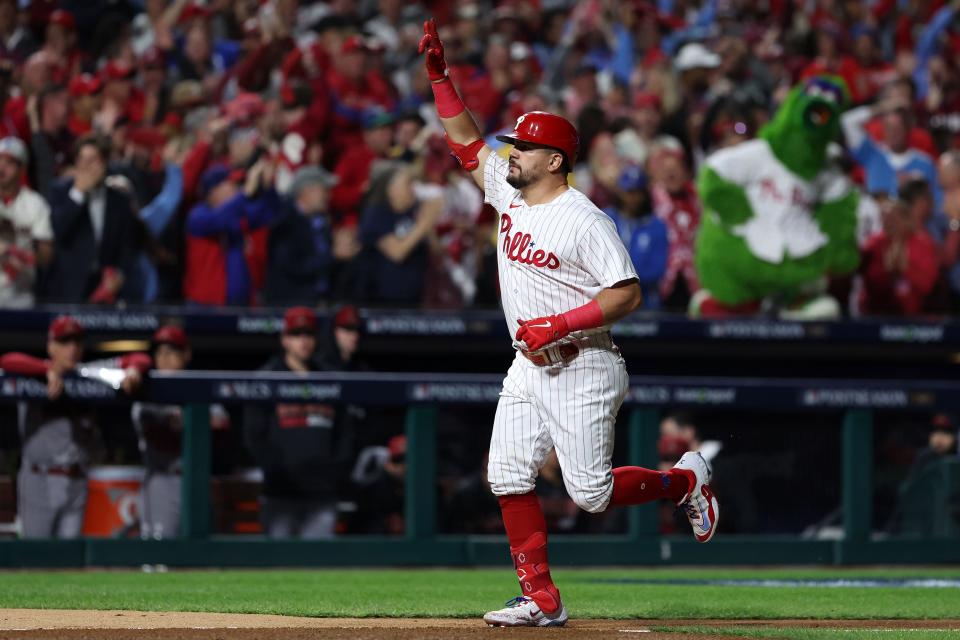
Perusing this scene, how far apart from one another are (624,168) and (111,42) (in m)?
3.59

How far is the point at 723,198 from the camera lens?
31.4 feet

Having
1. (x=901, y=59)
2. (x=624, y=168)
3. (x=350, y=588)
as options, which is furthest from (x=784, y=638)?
(x=901, y=59)

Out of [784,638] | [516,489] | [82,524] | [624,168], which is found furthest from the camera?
[624,168]

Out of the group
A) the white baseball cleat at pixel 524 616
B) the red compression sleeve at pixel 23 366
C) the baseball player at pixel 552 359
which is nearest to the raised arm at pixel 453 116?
the baseball player at pixel 552 359

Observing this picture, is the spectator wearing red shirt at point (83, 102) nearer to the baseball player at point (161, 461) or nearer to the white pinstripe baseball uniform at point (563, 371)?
the baseball player at point (161, 461)

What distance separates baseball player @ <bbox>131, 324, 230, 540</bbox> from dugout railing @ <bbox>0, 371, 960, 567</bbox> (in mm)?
42

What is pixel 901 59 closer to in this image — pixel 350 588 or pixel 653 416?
pixel 653 416

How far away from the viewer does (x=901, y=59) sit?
13.3 meters

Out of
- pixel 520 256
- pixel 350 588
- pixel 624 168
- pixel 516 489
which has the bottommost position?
pixel 350 588

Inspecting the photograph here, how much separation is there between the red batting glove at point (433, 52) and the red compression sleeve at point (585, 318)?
1.11m

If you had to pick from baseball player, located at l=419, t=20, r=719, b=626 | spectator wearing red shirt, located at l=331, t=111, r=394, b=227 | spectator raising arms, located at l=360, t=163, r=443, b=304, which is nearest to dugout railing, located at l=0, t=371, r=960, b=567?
spectator raising arms, located at l=360, t=163, r=443, b=304

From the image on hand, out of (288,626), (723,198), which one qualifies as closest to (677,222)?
(723,198)

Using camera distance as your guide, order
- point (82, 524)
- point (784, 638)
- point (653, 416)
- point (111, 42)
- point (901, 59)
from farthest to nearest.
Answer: point (901, 59), point (111, 42), point (653, 416), point (82, 524), point (784, 638)

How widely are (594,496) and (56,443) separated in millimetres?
3709
